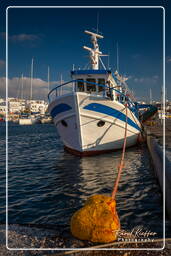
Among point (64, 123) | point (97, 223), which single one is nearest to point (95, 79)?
point (64, 123)

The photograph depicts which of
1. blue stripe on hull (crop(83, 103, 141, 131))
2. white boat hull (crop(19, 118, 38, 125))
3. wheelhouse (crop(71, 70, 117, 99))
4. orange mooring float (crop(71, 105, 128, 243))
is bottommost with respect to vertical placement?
orange mooring float (crop(71, 105, 128, 243))

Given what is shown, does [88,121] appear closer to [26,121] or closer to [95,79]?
[95,79]

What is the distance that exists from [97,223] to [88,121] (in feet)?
30.2

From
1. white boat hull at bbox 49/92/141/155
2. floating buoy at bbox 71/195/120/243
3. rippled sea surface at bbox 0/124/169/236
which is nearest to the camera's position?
floating buoy at bbox 71/195/120/243

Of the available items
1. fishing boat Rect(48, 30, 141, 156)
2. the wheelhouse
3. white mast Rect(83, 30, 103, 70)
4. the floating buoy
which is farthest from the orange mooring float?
white mast Rect(83, 30, 103, 70)

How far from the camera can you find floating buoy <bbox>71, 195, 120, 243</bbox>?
3137 mm

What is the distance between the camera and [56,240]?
3303 mm

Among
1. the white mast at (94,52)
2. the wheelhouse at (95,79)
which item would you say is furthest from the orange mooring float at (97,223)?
the white mast at (94,52)

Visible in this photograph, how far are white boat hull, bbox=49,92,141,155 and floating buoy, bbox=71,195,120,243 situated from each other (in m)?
8.79

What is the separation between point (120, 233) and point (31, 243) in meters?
1.51

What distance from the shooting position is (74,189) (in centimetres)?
737

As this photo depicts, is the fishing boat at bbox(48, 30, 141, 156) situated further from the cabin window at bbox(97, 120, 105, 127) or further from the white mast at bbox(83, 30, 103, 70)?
the white mast at bbox(83, 30, 103, 70)

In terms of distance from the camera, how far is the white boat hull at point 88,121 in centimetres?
1191

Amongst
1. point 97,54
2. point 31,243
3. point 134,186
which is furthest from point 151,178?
point 97,54
